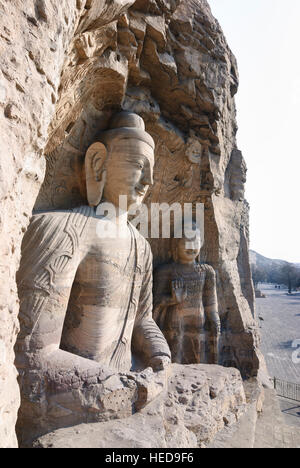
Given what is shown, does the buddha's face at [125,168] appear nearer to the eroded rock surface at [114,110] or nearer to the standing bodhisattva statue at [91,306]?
the standing bodhisattva statue at [91,306]

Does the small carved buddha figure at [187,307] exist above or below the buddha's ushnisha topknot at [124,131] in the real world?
below

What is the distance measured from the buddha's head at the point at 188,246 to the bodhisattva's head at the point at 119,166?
5.65 ft

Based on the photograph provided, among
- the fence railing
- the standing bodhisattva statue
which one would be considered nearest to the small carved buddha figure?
the standing bodhisattva statue

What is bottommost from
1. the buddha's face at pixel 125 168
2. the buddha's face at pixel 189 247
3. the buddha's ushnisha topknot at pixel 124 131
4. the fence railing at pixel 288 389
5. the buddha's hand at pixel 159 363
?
the fence railing at pixel 288 389

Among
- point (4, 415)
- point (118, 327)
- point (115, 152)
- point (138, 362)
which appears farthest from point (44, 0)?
point (138, 362)

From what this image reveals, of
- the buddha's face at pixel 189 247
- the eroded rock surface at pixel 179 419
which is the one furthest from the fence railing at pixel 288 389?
the eroded rock surface at pixel 179 419

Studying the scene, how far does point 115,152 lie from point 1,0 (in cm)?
147

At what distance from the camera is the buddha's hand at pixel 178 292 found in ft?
13.7

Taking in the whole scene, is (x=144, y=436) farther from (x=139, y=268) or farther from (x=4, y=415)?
(x=139, y=268)

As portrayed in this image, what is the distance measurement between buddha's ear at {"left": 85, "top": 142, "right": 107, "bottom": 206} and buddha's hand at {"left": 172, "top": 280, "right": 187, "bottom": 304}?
6.60 feet

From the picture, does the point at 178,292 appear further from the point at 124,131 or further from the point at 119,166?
the point at 124,131

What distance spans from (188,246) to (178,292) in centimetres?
65

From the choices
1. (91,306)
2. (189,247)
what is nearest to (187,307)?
(189,247)

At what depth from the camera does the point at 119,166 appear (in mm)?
2641
